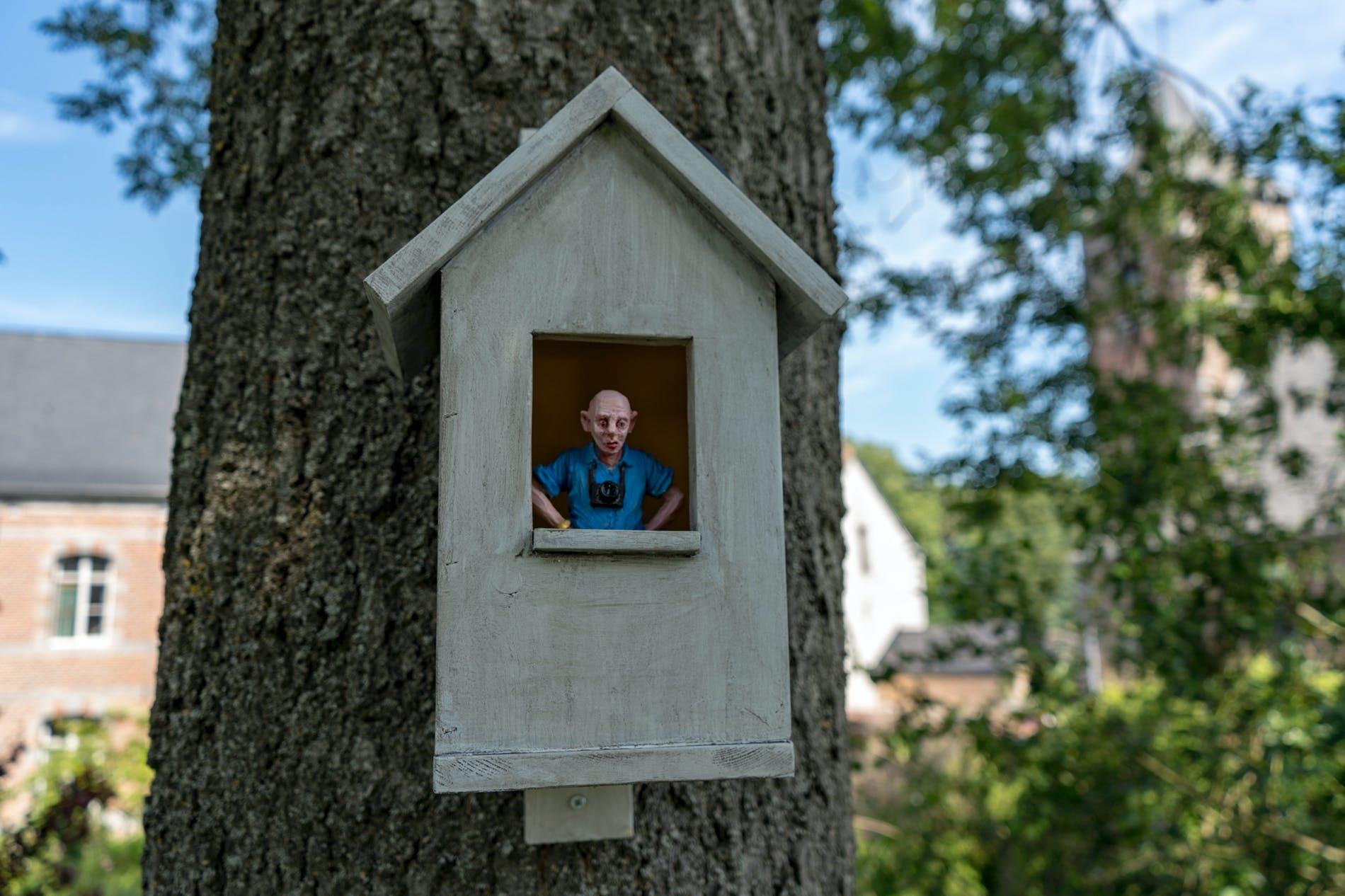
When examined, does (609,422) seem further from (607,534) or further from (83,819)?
(83,819)

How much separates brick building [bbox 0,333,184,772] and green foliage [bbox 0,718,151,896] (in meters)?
1.56

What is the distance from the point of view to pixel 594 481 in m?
1.17

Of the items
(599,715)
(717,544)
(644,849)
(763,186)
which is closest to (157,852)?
(644,849)

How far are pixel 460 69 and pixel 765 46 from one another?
59 centimetres

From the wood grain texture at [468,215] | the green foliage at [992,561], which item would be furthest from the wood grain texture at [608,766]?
the green foliage at [992,561]

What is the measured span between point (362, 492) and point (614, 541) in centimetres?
55

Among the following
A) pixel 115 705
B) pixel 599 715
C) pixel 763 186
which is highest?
pixel 763 186

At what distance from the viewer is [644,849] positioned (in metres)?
1.33

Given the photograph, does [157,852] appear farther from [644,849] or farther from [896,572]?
[896,572]

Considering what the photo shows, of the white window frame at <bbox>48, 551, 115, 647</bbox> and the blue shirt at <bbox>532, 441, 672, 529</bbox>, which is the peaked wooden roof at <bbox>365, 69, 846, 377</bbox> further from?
the white window frame at <bbox>48, 551, 115, 647</bbox>

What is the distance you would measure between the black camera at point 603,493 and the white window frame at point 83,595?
56.8ft

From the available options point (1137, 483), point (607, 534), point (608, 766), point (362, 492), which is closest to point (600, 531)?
point (607, 534)

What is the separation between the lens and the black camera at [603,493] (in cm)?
116

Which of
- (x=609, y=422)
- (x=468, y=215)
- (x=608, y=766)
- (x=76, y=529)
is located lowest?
(x=608, y=766)
